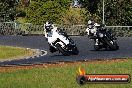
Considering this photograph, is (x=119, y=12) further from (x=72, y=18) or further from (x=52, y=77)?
(x=52, y=77)

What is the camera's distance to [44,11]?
2381 inches

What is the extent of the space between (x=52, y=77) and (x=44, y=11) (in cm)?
4510

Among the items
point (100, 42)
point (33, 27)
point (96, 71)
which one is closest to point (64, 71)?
point (96, 71)

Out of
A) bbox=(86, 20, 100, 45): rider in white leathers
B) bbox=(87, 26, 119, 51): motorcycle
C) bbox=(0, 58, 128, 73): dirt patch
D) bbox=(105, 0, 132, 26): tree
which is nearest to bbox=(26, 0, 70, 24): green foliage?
bbox=(105, 0, 132, 26): tree

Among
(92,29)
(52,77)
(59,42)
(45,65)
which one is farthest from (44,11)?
(52,77)

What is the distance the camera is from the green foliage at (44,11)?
60.1m

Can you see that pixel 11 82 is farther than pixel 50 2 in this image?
No

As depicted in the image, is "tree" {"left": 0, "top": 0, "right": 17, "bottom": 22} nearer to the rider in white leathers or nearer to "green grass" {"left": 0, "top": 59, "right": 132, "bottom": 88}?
the rider in white leathers

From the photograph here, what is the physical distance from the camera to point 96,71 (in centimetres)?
1709

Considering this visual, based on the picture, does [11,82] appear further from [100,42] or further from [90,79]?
[100,42]

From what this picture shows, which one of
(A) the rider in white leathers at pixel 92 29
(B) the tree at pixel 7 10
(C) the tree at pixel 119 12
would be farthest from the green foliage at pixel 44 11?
(A) the rider in white leathers at pixel 92 29

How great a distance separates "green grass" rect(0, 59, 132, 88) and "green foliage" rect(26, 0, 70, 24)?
40.1m

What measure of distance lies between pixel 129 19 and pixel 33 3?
44.1 feet

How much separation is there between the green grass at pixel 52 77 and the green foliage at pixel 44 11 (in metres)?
40.1
